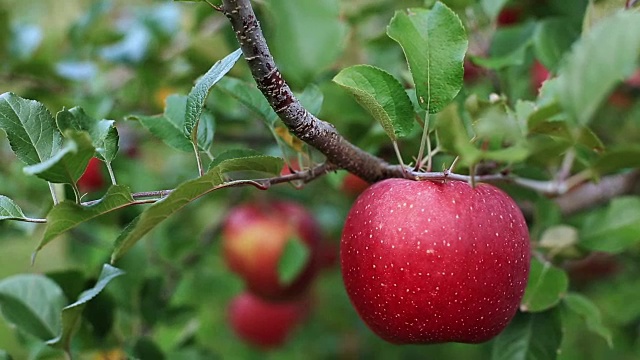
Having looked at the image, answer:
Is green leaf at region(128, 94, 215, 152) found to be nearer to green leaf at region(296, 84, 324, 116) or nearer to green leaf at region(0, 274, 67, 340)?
green leaf at region(296, 84, 324, 116)

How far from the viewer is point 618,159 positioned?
437 millimetres

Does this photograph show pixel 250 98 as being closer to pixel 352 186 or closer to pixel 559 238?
pixel 559 238

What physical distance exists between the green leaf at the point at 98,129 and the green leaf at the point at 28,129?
12 mm

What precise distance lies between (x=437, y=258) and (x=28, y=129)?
0.30 metres

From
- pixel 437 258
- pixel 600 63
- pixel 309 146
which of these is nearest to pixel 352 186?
pixel 309 146

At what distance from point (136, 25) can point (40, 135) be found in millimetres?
737

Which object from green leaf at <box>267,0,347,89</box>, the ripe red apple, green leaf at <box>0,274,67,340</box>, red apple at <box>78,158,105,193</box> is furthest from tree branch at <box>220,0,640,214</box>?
red apple at <box>78,158,105,193</box>

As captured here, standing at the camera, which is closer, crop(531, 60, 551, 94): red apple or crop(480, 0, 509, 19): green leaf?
crop(480, 0, 509, 19): green leaf

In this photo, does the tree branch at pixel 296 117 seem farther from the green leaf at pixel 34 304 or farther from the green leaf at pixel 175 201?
the green leaf at pixel 34 304

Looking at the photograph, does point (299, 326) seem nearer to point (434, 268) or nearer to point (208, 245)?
point (208, 245)

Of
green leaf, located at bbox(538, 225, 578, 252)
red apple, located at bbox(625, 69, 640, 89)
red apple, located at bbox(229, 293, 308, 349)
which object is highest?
green leaf, located at bbox(538, 225, 578, 252)

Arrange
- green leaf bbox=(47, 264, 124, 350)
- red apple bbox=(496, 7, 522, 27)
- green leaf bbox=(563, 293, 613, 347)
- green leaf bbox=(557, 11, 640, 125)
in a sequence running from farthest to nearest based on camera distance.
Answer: red apple bbox=(496, 7, 522, 27) → green leaf bbox=(563, 293, 613, 347) → green leaf bbox=(47, 264, 124, 350) → green leaf bbox=(557, 11, 640, 125)

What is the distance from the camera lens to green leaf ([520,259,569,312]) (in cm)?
63

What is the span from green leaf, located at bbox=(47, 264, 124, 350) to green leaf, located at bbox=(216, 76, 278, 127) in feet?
0.55
